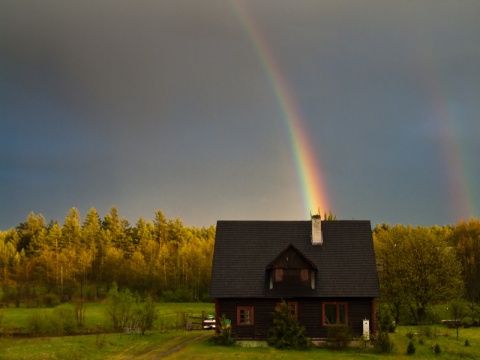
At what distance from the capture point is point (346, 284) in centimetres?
3647

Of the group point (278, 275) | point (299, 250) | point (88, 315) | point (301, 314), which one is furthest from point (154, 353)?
point (88, 315)

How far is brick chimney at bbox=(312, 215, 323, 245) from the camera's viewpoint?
39.3 metres

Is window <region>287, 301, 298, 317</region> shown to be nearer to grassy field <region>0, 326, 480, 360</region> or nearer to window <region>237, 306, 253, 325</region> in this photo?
window <region>237, 306, 253, 325</region>

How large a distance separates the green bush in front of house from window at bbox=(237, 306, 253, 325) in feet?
7.41

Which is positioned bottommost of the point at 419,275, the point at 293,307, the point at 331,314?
the point at 331,314

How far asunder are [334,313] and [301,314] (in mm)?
2345

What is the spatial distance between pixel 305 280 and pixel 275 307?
2931 mm

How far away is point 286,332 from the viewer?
34219mm

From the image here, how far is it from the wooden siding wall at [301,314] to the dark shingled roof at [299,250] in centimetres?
67

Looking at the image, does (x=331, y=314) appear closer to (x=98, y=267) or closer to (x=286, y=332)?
(x=286, y=332)

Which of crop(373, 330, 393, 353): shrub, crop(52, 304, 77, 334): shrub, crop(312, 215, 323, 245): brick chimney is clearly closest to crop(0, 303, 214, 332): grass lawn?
crop(52, 304, 77, 334): shrub

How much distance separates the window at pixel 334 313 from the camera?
35969 mm

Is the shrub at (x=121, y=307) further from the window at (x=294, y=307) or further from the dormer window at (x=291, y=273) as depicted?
the window at (x=294, y=307)

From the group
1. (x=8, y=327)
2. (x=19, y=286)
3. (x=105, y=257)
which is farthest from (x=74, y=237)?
(x=8, y=327)
